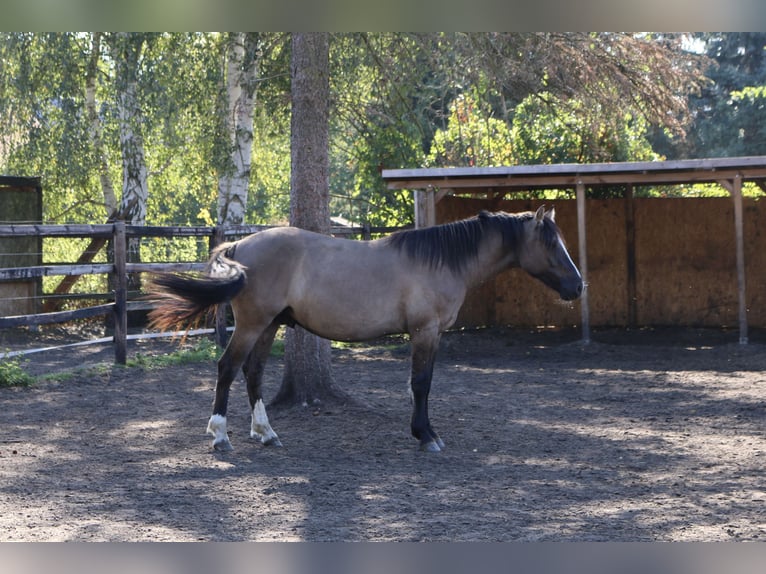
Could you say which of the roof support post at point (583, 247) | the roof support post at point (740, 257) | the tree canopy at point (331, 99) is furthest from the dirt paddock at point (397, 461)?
the tree canopy at point (331, 99)

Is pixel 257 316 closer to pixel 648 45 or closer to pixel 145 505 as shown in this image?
pixel 145 505

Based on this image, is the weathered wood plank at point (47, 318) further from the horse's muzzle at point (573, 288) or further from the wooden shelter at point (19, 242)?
the horse's muzzle at point (573, 288)

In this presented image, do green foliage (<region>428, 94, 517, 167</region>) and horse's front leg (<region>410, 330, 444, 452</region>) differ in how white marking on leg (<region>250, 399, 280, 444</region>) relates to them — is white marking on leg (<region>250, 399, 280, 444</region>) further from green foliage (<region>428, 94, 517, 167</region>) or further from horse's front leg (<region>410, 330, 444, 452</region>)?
green foliage (<region>428, 94, 517, 167</region>)

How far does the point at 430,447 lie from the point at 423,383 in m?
0.43

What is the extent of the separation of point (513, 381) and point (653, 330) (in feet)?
18.2

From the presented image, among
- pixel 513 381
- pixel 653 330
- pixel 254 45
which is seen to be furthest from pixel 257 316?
pixel 653 330

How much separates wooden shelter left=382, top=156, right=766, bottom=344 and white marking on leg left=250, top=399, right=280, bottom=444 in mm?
6428

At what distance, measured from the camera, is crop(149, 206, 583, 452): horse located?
5.82 metres

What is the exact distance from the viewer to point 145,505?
4.45 metres

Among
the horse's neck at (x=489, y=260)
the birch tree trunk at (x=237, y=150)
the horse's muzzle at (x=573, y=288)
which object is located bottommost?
the horse's muzzle at (x=573, y=288)

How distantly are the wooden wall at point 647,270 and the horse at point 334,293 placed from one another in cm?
818

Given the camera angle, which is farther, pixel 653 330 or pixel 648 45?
pixel 653 330

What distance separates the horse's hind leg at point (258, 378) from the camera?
6.08 m

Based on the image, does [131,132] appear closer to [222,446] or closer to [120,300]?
[120,300]
